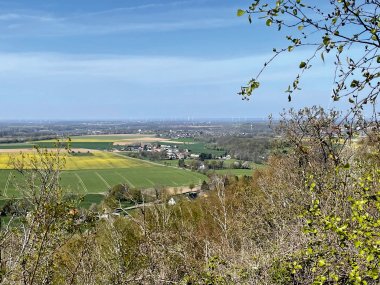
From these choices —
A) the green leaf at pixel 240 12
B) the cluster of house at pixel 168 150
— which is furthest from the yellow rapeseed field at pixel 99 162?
the green leaf at pixel 240 12

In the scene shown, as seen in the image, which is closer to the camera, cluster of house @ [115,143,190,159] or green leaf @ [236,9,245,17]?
green leaf @ [236,9,245,17]

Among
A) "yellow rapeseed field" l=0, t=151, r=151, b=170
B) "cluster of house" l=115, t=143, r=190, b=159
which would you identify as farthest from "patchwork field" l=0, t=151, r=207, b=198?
"cluster of house" l=115, t=143, r=190, b=159

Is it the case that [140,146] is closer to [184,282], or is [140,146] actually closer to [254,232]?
[254,232]

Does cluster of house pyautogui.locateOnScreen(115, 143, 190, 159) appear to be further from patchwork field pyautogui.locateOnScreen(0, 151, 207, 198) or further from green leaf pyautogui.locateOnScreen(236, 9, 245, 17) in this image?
green leaf pyautogui.locateOnScreen(236, 9, 245, 17)

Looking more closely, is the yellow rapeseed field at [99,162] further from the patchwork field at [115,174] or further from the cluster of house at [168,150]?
the cluster of house at [168,150]

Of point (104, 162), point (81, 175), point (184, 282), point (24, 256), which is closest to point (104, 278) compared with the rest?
point (184, 282)

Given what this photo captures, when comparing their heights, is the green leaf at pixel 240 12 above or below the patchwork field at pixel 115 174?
above

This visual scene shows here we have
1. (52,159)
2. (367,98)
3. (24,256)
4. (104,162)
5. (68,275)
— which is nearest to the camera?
(367,98)

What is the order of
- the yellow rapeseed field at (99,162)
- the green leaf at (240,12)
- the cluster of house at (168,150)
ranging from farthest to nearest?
the cluster of house at (168,150) < the yellow rapeseed field at (99,162) < the green leaf at (240,12)
